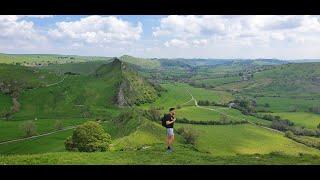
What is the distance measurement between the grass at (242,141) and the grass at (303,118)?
11505 millimetres

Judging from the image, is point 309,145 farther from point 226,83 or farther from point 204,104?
point 226,83

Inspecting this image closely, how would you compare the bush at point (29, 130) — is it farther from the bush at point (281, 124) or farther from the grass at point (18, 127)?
the bush at point (281, 124)

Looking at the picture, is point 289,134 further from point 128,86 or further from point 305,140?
point 128,86

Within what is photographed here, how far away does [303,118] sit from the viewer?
85625mm

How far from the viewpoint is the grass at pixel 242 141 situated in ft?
186

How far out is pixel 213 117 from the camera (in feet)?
263

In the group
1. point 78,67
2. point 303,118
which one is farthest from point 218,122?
point 78,67

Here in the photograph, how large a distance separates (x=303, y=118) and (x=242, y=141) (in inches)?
1099

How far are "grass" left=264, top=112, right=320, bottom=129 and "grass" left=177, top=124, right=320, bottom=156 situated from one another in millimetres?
11505

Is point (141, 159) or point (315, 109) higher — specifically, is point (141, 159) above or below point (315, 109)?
above

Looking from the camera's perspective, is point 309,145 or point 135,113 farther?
point 135,113

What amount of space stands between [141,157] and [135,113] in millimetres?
61353

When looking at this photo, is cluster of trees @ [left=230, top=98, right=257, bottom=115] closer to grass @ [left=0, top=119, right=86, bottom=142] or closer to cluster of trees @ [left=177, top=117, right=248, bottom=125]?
cluster of trees @ [left=177, top=117, right=248, bottom=125]
